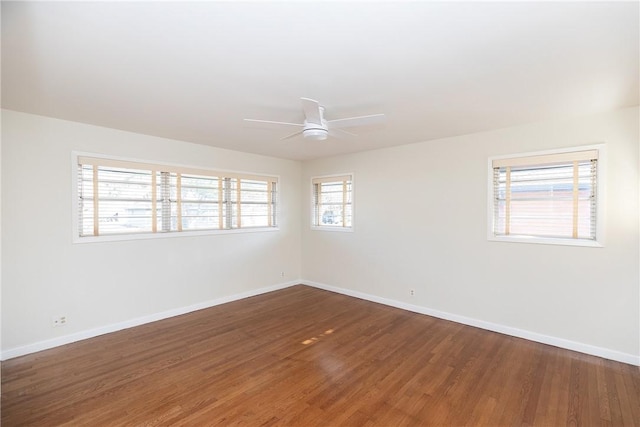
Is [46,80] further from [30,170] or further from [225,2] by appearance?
[225,2]

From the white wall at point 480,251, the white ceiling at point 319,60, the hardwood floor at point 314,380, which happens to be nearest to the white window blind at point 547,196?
the white wall at point 480,251

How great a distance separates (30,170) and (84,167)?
0.48 meters

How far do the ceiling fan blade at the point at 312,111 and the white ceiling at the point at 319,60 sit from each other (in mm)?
184

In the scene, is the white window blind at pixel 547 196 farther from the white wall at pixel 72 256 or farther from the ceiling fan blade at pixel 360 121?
the white wall at pixel 72 256

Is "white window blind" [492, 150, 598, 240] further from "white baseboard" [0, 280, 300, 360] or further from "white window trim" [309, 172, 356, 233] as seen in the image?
"white baseboard" [0, 280, 300, 360]

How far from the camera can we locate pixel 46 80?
234cm

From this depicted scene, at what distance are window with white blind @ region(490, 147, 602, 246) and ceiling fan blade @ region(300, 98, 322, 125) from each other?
2489mm

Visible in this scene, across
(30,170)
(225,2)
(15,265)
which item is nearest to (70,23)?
(225,2)

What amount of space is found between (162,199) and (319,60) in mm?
3227

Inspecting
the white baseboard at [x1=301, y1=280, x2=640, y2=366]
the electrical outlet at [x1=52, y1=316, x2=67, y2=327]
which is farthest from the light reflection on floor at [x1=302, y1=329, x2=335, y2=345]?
the electrical outlet at [x1=52, y1=316, x2=67, y2=327]

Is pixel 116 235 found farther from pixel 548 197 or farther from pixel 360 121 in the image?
pixel 548 197

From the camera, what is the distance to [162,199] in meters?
4.19

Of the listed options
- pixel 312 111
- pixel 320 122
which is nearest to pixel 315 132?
pixel 320 122

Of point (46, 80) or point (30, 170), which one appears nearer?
point (46, 80)
